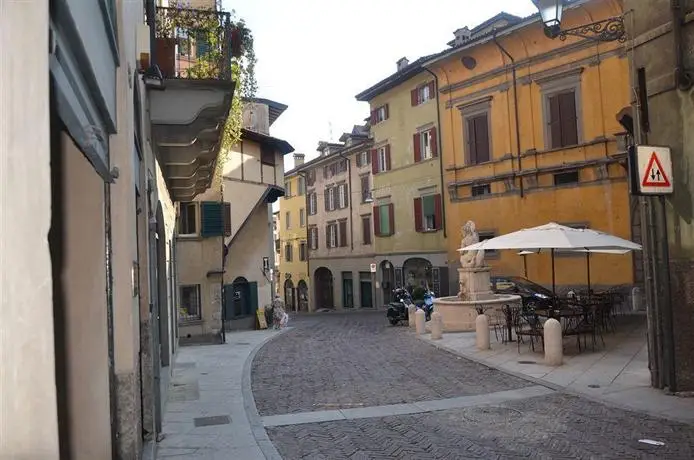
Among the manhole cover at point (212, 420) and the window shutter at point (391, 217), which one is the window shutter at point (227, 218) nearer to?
the window shutter at point (391, 217)

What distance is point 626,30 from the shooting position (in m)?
9.00

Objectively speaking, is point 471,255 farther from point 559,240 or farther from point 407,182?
point 407,182

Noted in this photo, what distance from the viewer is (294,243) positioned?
161 ft

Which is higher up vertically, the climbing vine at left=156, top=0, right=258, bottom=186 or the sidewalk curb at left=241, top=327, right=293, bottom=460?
the climbing vine at left=156, top=0, right=258, bottom=186

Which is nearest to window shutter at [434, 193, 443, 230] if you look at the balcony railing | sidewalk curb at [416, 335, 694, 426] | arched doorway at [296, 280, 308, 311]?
sidewalk curb at [416, 335, 694, 426]

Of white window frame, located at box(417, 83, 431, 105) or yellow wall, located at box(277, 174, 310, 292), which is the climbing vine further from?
yellow wall, located at box(277, 174, 310, 292)

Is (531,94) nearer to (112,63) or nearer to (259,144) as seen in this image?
(259,144)

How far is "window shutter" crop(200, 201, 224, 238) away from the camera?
1827 centimetres

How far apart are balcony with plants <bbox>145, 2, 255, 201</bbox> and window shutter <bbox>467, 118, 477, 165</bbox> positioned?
17.3 meters

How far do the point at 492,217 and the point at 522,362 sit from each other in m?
14.6

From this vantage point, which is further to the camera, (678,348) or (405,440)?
(678,348)

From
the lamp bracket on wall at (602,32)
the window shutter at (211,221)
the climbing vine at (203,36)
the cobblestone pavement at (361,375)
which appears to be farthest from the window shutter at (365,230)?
the climbing vine at (203,36)

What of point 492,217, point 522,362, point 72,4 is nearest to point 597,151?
point 492,217

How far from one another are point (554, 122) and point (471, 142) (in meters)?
4.28
